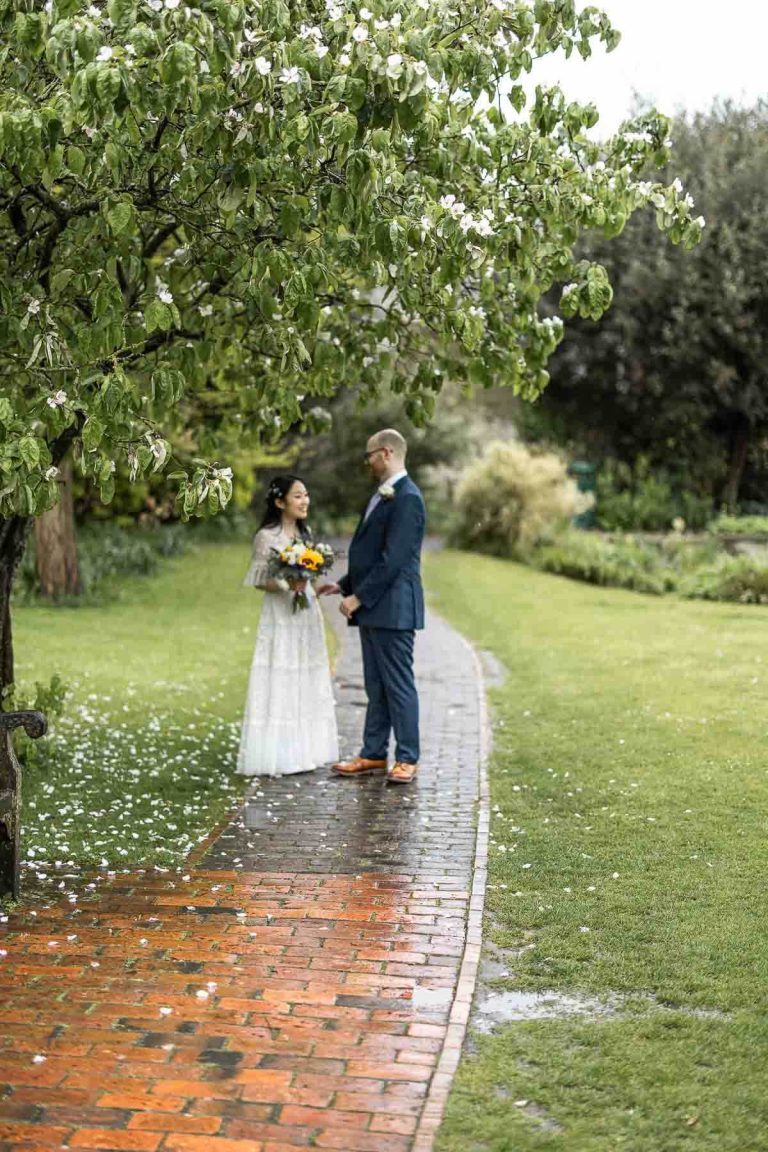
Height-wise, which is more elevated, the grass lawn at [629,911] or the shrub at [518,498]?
the shrub at [518,498]

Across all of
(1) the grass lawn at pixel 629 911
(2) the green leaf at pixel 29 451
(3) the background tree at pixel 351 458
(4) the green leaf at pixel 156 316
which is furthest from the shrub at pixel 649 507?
(2) the green leaf at pixel 29 451

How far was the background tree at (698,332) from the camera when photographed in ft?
94.3

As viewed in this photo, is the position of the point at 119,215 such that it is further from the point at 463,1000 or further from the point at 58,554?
the point at 58,554

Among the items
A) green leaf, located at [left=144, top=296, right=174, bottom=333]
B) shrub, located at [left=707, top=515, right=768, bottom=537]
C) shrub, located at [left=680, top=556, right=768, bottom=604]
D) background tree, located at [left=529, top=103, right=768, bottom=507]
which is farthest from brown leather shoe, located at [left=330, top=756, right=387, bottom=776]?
background tree, located at [left=529, top=103, right=768, bottom=507]

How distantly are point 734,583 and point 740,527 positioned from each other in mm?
6233

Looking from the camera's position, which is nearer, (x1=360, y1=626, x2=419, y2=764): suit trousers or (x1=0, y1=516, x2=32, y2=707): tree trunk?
(x1=0, y1=516, x2=32, y2=707): tree trunk

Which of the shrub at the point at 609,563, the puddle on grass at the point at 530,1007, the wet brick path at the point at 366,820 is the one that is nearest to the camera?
the puddle on grass at the point at 530,1007

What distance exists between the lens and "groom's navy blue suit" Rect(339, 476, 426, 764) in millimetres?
8383

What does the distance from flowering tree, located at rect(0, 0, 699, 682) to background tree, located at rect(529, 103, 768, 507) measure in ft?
69.1

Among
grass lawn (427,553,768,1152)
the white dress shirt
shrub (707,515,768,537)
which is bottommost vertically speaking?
grass lawn (427,553,768,1152)

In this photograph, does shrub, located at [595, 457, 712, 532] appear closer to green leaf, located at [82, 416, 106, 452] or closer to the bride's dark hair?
the bride's dark hair

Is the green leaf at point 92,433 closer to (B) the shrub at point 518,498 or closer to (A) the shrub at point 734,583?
(A) the shrub at point 734,583

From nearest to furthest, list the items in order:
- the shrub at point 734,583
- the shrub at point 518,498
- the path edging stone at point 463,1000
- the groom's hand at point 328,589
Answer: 1. the path edging stone at point 463,1000
2. the groom's hand at point 328,589
3. the shrub at point 734,583
4. the shrub at point 518,498

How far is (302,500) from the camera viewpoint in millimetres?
8805
